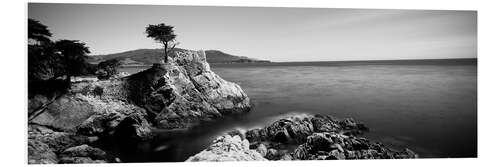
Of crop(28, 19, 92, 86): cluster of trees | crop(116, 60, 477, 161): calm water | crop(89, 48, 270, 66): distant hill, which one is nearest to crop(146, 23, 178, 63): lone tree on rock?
crop(89, 48, 270, 66): distant hill

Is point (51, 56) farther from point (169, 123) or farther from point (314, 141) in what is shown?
point (314, 141)

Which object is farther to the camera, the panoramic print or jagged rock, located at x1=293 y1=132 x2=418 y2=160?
jagged rock, located at x1=293 y1=132 x2=418 y2=160

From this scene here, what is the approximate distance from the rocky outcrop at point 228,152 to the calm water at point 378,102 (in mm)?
209

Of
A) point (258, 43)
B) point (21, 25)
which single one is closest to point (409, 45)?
point (258, 43)

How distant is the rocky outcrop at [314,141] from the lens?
18.5ft

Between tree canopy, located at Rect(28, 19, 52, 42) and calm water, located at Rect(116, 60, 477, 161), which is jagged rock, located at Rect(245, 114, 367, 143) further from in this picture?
tree canopy, located at Rect(28, 19, 52, 42)

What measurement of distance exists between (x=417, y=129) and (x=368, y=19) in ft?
8.38

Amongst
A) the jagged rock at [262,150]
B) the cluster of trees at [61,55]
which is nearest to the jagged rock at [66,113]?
the cluster of trees at [61,55]

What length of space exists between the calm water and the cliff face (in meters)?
0.35

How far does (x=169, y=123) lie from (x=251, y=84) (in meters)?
2.08

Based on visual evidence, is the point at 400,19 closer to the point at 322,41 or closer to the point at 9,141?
the point at 322,41

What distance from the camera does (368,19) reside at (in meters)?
6.03

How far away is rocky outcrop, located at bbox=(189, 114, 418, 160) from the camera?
18.5 feet

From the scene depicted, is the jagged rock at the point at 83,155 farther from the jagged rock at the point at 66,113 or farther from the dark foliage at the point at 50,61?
the dark foliage at the point at 50,61
